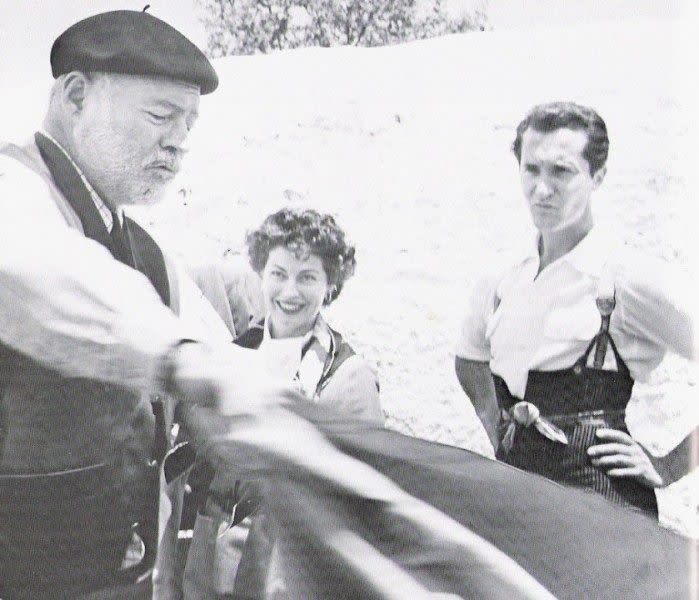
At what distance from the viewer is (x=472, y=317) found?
6.77ft

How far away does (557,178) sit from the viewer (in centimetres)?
200

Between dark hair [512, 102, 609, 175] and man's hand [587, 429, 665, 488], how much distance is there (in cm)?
59

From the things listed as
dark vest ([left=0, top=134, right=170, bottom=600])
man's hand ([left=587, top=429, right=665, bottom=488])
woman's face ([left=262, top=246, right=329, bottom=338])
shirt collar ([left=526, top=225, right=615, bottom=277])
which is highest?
shirt collar ([left=526, top=225, right=615, bottom=277])

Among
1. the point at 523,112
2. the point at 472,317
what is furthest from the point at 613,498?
the point at 523,112

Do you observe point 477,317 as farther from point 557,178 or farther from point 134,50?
point 134,50

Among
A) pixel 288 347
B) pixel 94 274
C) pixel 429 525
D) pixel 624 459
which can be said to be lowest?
pixel 429 525

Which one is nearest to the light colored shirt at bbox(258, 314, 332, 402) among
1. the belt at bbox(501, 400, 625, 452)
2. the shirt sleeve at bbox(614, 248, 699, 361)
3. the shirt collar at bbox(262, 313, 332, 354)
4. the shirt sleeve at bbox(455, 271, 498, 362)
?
the shirt collar at bbox(262, 313, 332, 354)

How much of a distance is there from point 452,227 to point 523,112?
1.00 feet

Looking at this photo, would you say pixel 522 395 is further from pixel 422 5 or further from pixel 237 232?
pixel 422 5

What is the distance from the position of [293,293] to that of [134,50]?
0.75 m

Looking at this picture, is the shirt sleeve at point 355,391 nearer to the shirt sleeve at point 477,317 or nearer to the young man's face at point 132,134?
the shirt sleeve at point 477,317

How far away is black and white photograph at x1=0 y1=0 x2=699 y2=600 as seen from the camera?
6.37ft

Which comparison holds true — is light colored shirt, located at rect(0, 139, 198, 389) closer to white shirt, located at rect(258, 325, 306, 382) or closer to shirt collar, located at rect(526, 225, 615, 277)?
white shirt, located at rect(258, 325, 306, 382)

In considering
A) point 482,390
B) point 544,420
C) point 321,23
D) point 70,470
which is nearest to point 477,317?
point 482,390
